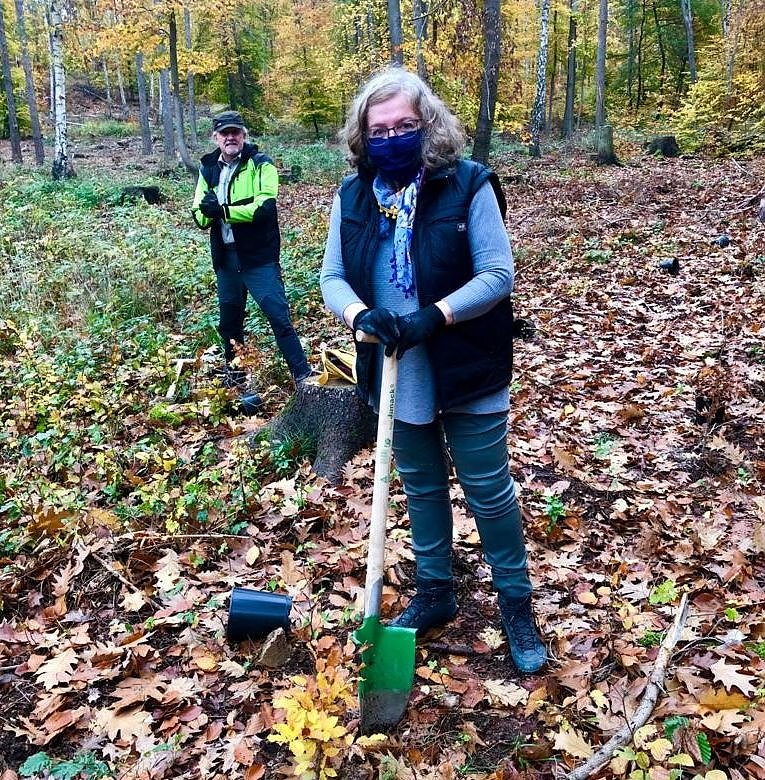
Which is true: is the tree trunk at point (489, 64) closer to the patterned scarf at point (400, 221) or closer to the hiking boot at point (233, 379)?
the hiking boot at point (233, 379)

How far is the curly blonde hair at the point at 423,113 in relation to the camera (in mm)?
2338

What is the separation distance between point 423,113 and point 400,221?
0.39m

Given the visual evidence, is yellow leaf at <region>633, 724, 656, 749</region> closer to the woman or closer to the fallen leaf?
the fallen leaf

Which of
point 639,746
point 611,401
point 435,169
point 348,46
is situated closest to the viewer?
point 639,746

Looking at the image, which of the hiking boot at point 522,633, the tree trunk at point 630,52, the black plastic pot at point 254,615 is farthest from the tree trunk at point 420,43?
the tree trunk at point 630,52

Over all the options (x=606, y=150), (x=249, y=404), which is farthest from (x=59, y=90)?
(x=249, y=404)

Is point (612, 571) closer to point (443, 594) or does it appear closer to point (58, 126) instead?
point (443, 594)

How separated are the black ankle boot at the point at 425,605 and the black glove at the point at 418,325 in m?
1.25

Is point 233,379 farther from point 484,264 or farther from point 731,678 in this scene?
point 731,678

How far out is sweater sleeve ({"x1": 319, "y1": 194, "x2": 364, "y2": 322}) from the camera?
252cm

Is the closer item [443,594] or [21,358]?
[443,594]

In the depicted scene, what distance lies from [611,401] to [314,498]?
8.75 ft

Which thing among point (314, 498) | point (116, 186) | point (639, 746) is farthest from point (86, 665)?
point (116, 186)

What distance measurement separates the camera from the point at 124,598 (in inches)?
135
